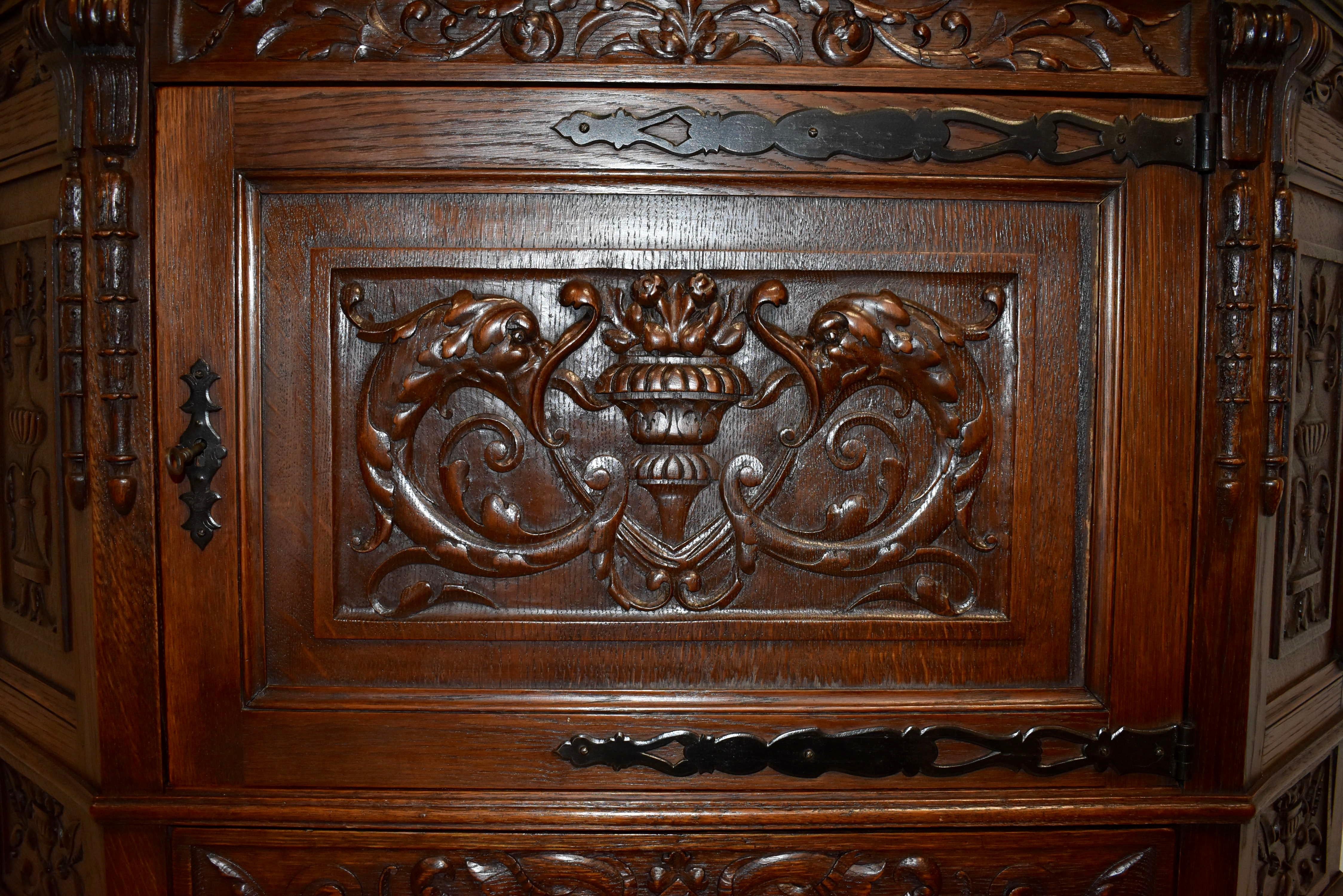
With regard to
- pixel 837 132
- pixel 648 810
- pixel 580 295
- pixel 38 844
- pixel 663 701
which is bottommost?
pixel 38 844

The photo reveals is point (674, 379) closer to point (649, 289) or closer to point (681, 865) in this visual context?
point (649, 289)

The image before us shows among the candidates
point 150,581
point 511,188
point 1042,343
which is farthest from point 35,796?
point 1042,343

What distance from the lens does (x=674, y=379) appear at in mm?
905

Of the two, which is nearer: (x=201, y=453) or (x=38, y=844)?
(x=201, y=453)

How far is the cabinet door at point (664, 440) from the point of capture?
0.90 meters

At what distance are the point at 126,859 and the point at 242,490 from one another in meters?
0.40

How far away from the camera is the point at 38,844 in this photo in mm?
1042

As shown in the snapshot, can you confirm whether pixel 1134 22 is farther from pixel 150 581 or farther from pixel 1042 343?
pixel 150 581

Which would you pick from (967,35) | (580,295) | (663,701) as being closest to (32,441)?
(580,295)

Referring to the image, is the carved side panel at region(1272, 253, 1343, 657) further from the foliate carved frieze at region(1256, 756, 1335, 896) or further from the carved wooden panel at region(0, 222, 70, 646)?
the carved wooden panel at region(0, 222, 70, 646)

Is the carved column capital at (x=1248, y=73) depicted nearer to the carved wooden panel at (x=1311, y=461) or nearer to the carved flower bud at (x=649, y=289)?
the carved wooden panel at (x=1311, y=461)

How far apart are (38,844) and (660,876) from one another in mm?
735

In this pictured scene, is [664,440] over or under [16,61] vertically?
under

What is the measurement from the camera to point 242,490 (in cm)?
91
